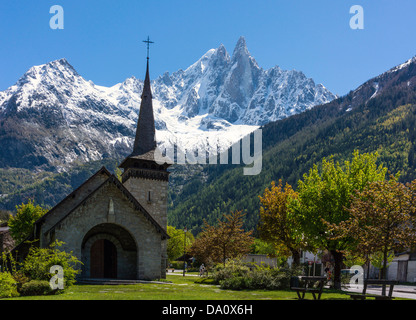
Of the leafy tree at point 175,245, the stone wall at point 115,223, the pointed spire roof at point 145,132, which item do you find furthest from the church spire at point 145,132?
the leafy tree at point 175,245

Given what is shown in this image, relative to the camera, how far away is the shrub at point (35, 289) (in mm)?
20109

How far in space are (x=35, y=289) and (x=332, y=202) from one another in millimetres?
20228

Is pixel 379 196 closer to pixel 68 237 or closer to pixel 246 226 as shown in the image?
pixel 68 237

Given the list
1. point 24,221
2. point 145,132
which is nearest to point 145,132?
point 145,132

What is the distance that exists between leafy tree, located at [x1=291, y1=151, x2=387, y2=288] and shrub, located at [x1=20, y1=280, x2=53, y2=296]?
18.5m

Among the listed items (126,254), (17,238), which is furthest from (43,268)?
(17,238)

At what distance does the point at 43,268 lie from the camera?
22.0 m

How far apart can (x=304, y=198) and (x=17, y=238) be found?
147 ft

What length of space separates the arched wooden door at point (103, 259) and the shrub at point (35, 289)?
16843 mm

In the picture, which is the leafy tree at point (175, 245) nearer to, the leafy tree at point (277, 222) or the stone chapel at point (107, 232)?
the stone chapel at point (107, 232)

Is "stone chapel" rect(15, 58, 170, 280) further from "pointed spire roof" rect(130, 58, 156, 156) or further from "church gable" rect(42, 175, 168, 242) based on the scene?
"pointed spire roof" rect(130, 58, 156, 156)

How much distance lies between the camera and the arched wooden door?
37125mm

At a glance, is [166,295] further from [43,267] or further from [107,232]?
[107,232]
